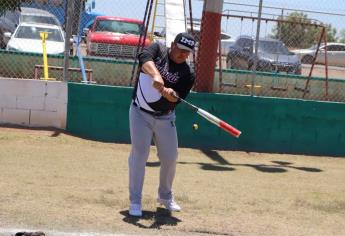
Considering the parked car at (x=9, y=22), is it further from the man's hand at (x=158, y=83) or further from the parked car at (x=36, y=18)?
the man's hand at (x=158, y=83)

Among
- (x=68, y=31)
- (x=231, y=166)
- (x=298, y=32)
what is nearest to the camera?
(x=231, y=166)

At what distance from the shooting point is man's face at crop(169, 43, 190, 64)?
18.3 ft

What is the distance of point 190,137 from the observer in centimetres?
989

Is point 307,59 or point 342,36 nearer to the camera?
point 307,59

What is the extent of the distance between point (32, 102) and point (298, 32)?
24.7ft

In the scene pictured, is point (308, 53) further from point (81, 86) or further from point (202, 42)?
point (81, 86)

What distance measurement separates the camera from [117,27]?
57.1ft

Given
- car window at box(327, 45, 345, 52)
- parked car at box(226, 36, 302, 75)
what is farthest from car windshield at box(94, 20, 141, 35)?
car window at box(327, 45, 345, 52)

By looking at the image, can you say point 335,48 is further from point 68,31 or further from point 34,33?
point 68,31

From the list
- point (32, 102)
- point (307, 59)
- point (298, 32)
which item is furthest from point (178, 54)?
point (307, 59)

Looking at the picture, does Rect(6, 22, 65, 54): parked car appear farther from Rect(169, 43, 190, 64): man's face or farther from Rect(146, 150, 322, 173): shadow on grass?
Rect(169, 43, 190, 64): man's face

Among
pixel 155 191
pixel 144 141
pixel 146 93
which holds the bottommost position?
pixel 155 191

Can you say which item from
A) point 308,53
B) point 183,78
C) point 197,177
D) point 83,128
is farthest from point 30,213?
point 308,53

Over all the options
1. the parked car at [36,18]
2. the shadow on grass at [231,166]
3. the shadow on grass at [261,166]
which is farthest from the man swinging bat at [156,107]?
the parked car at [36,18]
